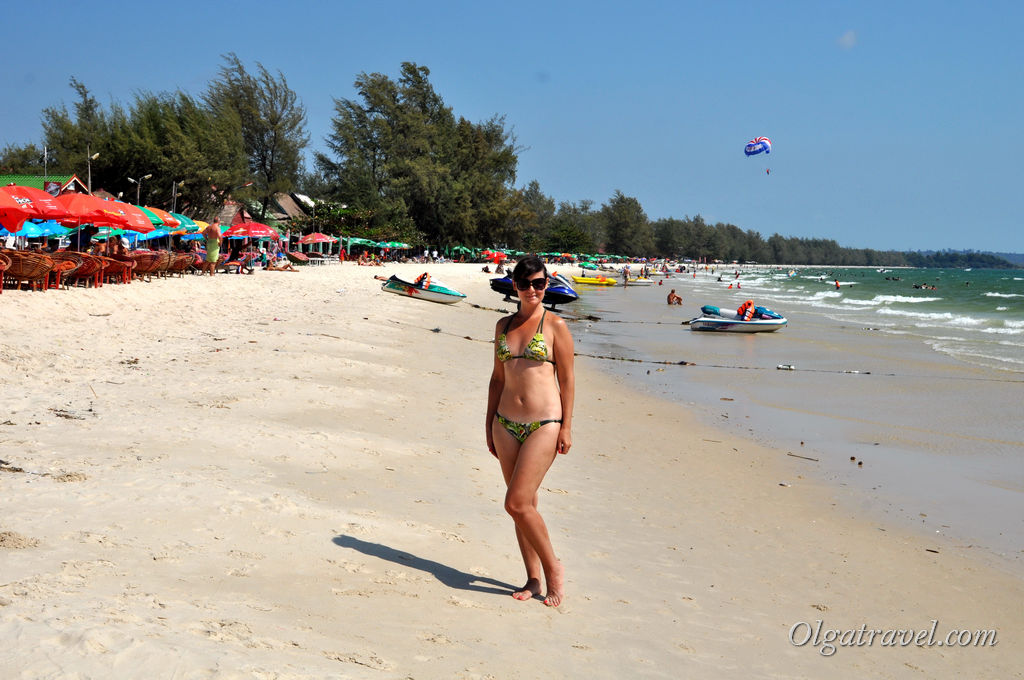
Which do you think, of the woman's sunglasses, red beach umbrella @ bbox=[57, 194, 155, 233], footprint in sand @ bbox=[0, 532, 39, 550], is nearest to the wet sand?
the woman's sunglasses

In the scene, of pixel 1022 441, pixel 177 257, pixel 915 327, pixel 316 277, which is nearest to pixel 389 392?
pixel 1022 441

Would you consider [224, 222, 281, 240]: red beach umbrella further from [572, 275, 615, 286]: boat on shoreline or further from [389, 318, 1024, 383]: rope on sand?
[572, 275, 615, 286]: boat on shoreline

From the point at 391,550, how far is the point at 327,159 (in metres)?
70.9

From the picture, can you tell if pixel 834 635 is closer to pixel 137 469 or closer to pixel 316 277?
pixel 137 469

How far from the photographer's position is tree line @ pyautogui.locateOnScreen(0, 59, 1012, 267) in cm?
4522

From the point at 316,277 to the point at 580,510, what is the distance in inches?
1123

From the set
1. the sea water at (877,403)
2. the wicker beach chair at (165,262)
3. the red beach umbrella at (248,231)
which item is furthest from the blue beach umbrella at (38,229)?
the sea water at (877,403)

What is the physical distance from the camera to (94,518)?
4410 mm

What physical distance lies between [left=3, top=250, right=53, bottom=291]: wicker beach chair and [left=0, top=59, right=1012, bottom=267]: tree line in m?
23.1

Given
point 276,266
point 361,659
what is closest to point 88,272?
point 361,659

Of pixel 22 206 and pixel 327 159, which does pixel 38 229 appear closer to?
pixel 22 206

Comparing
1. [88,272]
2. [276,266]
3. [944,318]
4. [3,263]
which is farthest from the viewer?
[276,266]

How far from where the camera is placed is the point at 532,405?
414cm

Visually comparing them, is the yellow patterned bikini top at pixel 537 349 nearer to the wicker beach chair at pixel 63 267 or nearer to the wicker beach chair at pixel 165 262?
the wicker beach chair at pixel 63 267
